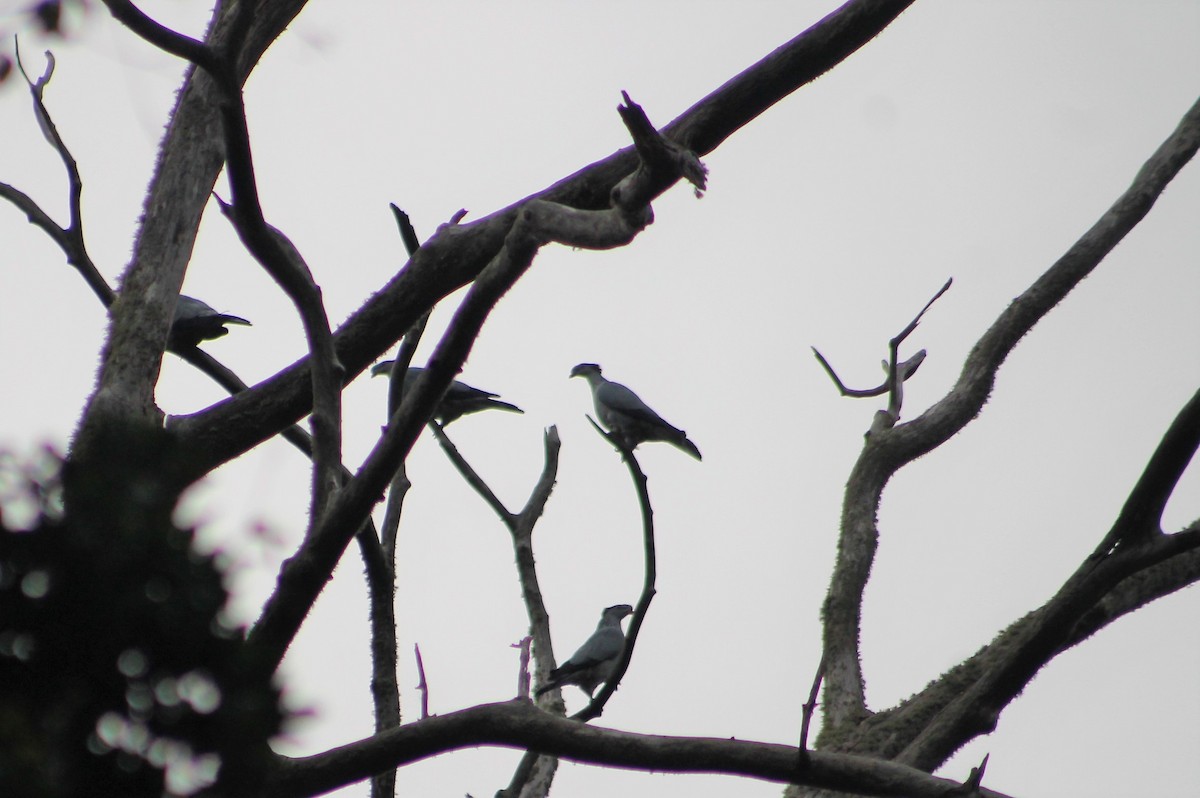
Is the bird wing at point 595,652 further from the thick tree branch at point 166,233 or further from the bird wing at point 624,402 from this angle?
the thick tree branch at point 166,233

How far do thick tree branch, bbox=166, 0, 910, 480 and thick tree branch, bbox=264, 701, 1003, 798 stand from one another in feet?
4.97

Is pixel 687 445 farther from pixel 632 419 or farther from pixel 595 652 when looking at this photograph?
pixel 595 652

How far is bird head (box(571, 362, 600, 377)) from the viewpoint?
1229cm

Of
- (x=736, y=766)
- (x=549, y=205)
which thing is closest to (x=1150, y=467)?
(x=736, y=766)

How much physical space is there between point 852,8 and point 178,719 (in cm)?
333

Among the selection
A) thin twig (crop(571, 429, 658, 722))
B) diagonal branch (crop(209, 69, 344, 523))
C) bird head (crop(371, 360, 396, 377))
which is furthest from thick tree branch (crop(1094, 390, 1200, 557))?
bird head (crop(371, 360, 396, 377))

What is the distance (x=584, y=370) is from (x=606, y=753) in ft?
30.1

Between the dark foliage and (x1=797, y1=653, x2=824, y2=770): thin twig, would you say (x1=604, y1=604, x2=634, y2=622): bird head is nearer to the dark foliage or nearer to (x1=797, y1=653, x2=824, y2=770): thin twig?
(x1=797, y1=653, x2=824, y2=770): thin twig

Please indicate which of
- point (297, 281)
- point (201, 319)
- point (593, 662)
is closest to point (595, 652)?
point (593, 662)

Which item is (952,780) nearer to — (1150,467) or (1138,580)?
(1150,467)

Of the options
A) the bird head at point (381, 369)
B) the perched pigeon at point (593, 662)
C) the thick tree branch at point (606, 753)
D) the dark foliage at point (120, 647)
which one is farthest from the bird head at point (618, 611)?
the dark foliage at point (120, 647)

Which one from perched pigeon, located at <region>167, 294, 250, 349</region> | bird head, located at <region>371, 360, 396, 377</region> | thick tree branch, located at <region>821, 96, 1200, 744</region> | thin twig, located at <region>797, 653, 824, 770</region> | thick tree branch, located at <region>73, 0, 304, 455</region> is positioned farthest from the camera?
bird head, located at <region>371, 360, 396, 377</region>

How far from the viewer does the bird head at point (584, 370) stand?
12.3 meters

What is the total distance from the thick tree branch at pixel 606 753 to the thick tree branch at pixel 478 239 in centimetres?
152
